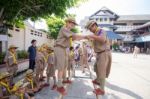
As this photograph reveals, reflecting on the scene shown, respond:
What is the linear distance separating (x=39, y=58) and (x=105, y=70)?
10.5 feet

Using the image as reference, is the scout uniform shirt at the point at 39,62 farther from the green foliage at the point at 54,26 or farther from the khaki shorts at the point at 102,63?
the green foliage at the point at 54,26

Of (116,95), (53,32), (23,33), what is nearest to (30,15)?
(23,33)

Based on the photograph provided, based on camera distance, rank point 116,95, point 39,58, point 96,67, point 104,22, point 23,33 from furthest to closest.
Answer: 1. point 104,22
2. point 23,33
3. point 39,58
4. point 116,95
5. point 96,67

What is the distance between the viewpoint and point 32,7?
13555 mm

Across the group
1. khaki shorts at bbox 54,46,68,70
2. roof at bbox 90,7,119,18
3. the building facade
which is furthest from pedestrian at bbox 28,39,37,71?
roof at bbox 90,7,119,18

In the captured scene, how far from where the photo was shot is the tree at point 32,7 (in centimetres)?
1224

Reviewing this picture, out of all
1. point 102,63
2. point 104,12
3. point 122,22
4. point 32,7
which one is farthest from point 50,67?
point 122,22

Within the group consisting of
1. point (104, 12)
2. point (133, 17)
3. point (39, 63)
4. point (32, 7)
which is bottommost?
point (39, 63)

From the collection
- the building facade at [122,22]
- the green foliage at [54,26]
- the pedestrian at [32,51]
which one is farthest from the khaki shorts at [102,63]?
the building facade at [122,22]

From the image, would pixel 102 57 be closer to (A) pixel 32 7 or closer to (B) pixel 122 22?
(A) pixel 32 7

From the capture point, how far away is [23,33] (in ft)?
69.2

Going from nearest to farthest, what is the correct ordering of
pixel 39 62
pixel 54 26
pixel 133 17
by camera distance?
pixel 39 62 < pixel 54 26 < pixel 133 17

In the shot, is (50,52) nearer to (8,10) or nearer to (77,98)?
(77,98)

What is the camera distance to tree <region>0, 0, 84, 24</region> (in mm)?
12244
